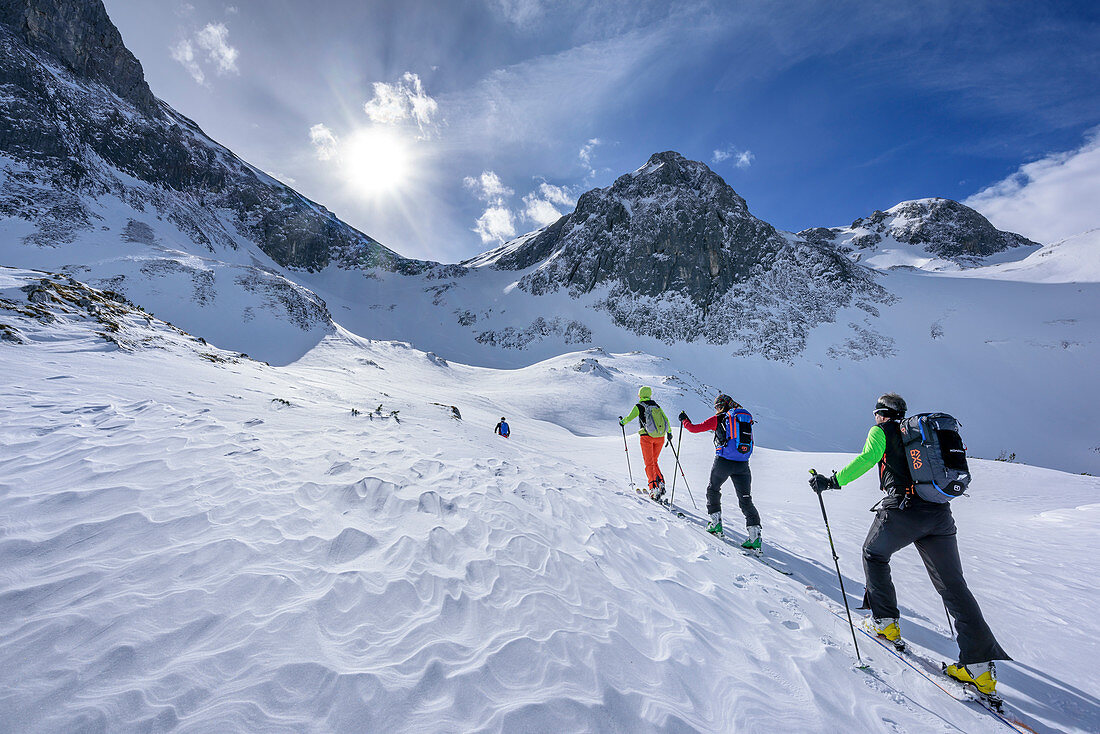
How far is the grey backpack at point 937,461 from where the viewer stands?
374cm

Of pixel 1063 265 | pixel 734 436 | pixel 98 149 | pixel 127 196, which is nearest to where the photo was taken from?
pixel 734 436

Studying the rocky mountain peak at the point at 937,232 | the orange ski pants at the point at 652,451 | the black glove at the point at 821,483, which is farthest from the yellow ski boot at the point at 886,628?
the rocky mountain peak at the point at 937,232

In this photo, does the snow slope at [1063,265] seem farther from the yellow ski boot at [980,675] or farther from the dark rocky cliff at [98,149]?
the dark rocky cliff at [98,149]

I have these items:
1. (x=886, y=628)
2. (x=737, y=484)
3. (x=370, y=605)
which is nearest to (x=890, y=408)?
(x=886, y=628)

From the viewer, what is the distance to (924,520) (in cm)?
385

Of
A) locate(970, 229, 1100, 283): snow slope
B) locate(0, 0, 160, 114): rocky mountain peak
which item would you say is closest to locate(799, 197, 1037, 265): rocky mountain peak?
locate(970, 229, 1100, 283): snow slope

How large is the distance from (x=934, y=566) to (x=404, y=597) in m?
5.21

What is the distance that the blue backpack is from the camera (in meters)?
6.52

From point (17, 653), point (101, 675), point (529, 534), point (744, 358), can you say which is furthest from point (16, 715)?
point (744, 358)

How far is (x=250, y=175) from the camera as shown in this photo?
242ft

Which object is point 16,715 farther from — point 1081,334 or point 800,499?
point 1081,334

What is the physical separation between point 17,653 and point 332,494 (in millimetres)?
2775

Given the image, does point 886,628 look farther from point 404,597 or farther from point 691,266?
point 691,266

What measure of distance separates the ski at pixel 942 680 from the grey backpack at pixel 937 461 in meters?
1.57
